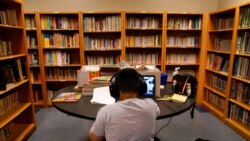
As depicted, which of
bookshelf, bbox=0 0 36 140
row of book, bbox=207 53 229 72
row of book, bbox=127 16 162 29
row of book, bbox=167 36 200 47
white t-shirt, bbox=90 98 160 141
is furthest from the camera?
row of book, bbox=167 36 200 47

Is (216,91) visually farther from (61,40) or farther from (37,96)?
(37,96)

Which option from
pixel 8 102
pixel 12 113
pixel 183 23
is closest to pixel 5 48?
pixel 8 102

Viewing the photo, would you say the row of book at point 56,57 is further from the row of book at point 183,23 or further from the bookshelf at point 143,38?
the row of book at point 183,23

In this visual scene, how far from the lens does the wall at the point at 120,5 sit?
367cm

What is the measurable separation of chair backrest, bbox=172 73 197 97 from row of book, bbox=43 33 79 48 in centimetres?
222

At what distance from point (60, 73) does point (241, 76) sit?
3203 mm

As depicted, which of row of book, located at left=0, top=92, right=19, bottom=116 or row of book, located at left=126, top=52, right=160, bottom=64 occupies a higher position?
row of book, located at left=126, top=52, right=160, bottom=64

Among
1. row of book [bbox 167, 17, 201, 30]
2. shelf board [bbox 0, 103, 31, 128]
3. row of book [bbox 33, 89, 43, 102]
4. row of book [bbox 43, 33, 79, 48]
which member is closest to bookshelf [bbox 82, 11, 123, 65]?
row of book [bbox 43, 33, 79, 48]

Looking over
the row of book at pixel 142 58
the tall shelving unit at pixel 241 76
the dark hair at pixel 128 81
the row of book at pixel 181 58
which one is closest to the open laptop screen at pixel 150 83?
the dark hair at pixel 128 81

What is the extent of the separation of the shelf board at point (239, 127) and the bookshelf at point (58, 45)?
9.24ft

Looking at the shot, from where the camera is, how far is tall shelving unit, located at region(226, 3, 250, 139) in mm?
2615

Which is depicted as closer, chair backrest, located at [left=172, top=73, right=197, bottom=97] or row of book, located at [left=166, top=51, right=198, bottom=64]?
chair backrest, located at [left=172, top=73, right=197, bottom=97]

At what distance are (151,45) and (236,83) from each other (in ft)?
5.28

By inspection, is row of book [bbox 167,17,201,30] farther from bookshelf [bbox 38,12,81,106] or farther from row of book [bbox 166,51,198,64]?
bookshelf [bbox 38,12,81,106]
